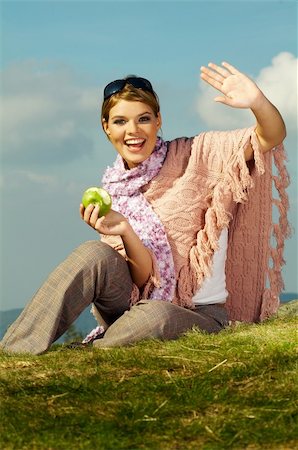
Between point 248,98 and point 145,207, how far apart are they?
1175 millimetres

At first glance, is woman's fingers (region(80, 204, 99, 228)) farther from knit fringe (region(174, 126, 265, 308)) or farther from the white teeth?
knit fringe (region(174, 126, 265, 308))

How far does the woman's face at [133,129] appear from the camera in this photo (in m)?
6.65

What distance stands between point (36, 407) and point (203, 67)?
2.98 metres

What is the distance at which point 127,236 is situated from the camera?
6312mm

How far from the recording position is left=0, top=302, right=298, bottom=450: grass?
3969 millimetres

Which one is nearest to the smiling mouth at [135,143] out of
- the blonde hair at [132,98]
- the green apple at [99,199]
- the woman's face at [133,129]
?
the woman's face at [133,129]

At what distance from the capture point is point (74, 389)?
4.74 metres

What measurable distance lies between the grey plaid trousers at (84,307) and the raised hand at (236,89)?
1.35 metres

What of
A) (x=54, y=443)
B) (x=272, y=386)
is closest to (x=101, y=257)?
(x=272, y=386)

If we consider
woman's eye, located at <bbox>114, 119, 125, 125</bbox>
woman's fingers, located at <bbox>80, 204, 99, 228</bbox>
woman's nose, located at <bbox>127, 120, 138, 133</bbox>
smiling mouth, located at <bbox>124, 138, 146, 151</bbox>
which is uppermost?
woman's eye, located at <bbox>114, 119, 125, 125</bbox>

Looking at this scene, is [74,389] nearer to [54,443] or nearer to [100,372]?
[100,372]

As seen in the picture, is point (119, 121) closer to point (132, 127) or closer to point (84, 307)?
point (132, 127)

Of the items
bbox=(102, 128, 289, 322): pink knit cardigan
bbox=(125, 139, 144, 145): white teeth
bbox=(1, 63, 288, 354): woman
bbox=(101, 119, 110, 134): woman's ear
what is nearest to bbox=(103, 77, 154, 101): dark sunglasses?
bbox=(1, 63, 288, 354): woman

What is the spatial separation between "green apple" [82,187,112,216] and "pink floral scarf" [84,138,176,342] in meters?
0.48
